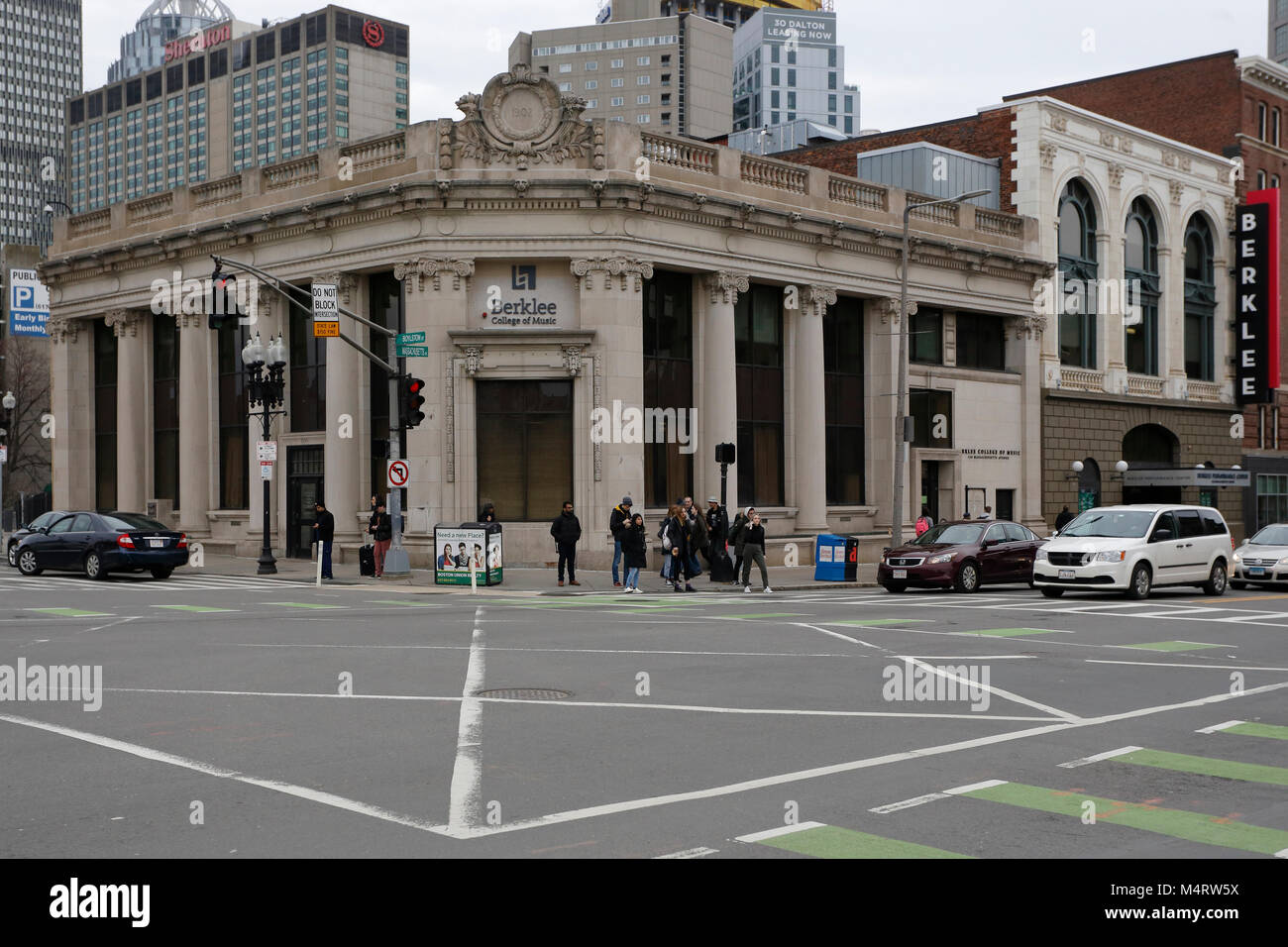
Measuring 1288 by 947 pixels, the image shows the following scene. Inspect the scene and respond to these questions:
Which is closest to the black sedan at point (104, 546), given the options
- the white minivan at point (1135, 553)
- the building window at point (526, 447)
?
the building window at point (526, 447)

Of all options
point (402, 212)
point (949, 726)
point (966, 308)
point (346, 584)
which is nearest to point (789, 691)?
point (949, 726)

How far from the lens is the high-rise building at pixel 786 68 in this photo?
7101 inches

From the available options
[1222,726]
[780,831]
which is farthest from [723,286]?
[780,831]

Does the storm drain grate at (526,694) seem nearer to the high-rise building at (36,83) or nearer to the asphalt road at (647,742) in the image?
the asphalt road at (647,742)

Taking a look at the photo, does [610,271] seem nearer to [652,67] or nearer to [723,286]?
[723,286]

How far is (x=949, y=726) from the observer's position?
10297mm

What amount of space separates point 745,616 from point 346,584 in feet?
37.3

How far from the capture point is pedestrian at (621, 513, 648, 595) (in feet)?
88.1

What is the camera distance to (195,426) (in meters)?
39.7

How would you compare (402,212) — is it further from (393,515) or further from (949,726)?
(949,726)

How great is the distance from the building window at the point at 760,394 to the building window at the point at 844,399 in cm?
211

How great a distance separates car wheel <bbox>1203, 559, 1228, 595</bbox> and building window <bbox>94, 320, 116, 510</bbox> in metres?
34.1

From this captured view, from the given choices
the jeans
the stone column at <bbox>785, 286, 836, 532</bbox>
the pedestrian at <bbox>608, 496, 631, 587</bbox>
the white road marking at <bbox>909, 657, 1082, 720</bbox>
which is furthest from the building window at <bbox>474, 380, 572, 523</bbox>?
the white road marking at <bbox>909, 657, 1082, 720</bbox>

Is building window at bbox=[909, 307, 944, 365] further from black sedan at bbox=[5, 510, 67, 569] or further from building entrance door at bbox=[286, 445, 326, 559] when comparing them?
black sedan at bbox=[5, 510, 67, 569]
